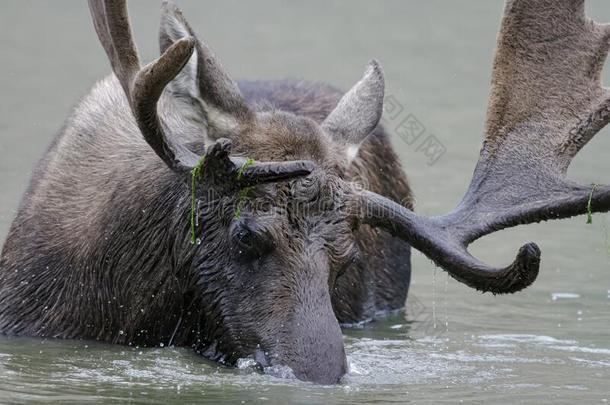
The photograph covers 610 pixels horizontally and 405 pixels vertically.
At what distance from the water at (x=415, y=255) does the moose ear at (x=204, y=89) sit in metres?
1.10

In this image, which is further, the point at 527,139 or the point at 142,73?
the point at 527,139

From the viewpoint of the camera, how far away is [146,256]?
674cm

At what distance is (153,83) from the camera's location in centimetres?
597

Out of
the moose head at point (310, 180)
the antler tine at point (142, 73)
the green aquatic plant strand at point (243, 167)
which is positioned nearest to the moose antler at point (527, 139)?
the moose head at point (310, 180)

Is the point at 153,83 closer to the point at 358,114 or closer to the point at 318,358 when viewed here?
the point at 318,358

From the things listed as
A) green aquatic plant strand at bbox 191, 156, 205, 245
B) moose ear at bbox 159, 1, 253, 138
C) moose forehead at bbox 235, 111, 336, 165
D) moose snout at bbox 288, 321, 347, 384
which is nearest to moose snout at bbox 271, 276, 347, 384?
moose snout at bbox 288, 321, 347, 384

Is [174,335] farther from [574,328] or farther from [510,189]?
[574,328]

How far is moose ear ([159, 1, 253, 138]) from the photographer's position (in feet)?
21.4

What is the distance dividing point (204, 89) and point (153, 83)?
59 centimetres

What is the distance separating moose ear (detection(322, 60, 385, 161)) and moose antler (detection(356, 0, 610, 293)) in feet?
1.77

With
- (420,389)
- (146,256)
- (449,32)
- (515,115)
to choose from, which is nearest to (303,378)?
(420,389)

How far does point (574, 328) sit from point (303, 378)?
334 centimetres

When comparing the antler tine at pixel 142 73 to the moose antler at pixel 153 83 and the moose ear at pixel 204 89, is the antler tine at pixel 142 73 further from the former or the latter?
the moose ear at pixel 204 89

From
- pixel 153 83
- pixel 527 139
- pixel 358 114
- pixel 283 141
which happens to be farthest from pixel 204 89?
pixel 527 139
